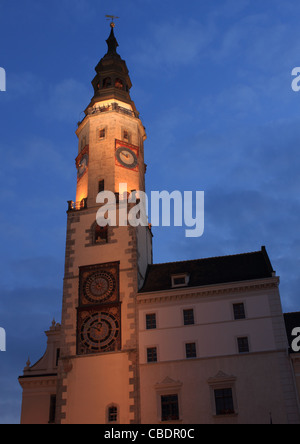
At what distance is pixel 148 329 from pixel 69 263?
415 inches

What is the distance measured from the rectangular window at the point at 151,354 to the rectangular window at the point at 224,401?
604 cm

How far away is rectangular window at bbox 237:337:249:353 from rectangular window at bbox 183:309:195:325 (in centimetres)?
436

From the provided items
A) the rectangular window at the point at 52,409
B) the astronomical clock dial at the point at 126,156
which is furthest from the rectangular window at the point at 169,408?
the astronomical clock dial at the point at 126,156

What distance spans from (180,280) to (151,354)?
24.9ft

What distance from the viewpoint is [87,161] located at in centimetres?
5756

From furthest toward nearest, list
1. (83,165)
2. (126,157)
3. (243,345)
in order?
(83,165) → (126,157) → (243,345)

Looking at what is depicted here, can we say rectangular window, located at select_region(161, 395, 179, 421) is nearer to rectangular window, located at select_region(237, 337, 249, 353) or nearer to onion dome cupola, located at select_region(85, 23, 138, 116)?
Answer: rectangular window, located at select_region(237, 337, 249, 353)

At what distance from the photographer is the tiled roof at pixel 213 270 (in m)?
48.2

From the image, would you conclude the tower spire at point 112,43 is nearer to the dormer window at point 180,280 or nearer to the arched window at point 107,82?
the arched window at point 107,82

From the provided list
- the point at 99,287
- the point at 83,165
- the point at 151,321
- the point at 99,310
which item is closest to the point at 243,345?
the point at 151,321

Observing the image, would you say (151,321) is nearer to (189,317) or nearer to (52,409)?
(189,317)

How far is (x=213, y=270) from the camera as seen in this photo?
165 ft

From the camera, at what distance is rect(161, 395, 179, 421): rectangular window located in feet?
141
